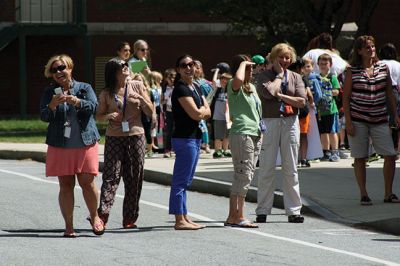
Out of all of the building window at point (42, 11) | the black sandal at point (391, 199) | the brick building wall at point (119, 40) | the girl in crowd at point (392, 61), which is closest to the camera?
the black sandal at point (391, 199)

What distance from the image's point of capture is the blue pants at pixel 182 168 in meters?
12.5

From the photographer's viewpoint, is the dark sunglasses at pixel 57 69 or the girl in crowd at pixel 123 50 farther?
the girl in crowd at pixel 123 50

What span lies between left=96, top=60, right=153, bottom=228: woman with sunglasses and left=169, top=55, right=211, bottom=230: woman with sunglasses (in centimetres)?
38

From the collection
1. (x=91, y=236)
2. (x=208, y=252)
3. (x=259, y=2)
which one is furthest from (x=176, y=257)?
(x=259, y=2)

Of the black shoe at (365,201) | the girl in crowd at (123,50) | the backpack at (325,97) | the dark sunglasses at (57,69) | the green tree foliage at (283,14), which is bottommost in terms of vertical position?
the black shoe at (365,201)

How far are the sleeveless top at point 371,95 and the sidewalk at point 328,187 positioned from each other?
1049 mm

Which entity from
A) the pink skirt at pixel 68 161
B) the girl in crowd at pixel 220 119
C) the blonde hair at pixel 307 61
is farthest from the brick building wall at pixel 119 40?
the pink skirt at pixel 68 161

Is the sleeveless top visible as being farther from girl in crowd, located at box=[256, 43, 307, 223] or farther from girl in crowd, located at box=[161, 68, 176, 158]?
girl in crowd, located at box=[161, 68, 176, 158]

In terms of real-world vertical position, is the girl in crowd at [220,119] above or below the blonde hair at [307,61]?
below

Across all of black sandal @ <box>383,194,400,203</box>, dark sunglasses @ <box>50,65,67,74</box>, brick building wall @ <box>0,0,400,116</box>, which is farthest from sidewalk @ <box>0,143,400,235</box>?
brick building wall @ <box>0,0,400,116</box>

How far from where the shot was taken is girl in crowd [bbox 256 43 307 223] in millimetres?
13219

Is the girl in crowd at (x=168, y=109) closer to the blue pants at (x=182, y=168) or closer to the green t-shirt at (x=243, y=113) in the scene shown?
the green t-shirt at (x=243, y=113)

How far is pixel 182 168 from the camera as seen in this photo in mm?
12500

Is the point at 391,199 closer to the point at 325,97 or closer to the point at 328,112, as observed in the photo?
the point at 325,97
